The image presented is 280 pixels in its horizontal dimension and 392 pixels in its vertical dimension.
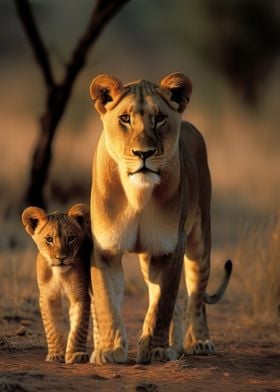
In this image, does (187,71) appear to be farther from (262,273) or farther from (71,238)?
(71,238)

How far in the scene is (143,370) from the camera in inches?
236

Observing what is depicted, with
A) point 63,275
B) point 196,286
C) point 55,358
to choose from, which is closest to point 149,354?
point 55,358

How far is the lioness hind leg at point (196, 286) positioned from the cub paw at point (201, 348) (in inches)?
1.9

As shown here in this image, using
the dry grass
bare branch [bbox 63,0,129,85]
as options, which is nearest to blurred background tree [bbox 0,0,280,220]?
bare branch [bbox 63,0,129,85]

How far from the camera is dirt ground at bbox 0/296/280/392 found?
551 centimetres

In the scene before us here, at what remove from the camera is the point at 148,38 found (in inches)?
1628

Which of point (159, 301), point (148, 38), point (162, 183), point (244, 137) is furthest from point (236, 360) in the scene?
point (148, 38)

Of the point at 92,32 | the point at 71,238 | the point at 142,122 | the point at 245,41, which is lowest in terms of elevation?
the point at 71,238

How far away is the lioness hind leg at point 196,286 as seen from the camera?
7.29 metres

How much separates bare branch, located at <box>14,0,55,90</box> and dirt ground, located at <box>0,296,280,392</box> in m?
4.82

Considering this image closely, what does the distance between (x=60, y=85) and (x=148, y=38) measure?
1154 inches

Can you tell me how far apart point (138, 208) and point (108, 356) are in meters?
0.79

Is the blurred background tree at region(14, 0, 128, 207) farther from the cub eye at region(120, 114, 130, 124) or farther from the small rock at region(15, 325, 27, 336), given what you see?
the cub eye at region(120, 114, 130, 124)

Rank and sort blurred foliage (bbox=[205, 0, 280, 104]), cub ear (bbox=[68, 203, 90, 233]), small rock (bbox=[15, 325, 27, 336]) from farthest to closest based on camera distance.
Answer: blurred foliage (bbox=[205, 0, 280, 104]), small rock (bbox=[15, 325, 27, 336]), cub ear (bbox=[68, 203, 90, 233])
